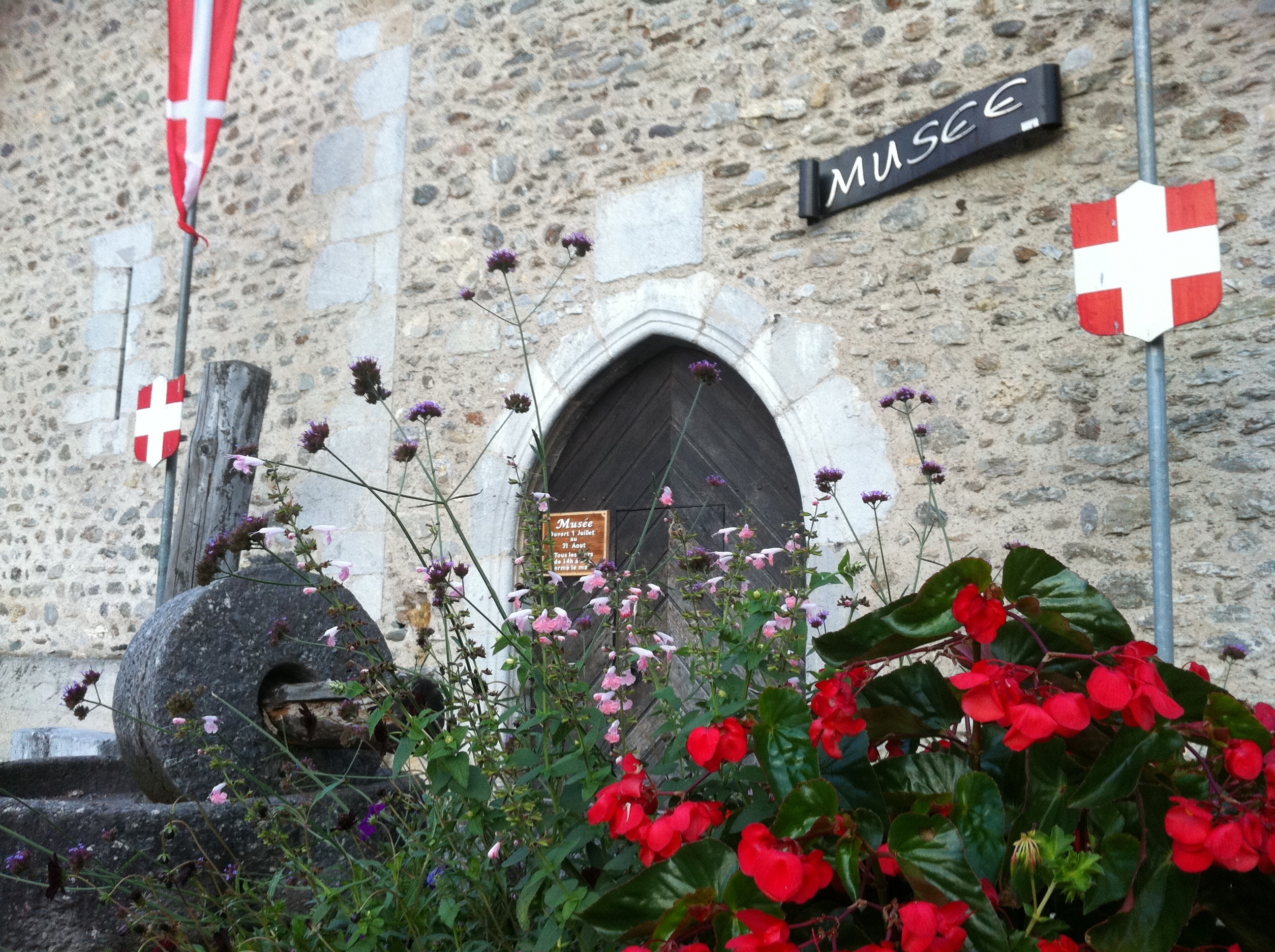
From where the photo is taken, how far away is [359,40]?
537 cm

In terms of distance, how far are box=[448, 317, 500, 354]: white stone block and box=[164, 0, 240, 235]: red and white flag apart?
1639 mm

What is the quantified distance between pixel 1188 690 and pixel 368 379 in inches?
47.7

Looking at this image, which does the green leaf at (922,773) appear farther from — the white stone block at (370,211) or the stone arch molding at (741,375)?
the white stone block at (370,211)

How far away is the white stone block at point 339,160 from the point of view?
5234 mm

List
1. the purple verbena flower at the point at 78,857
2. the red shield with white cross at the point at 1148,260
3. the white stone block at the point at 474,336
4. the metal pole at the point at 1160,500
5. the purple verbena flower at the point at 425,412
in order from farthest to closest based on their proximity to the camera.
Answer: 1. the white stone block at the point at 474,336
2. the red shield with white cross at the point at 1148,260
3. the metal pole at the point at 1160,500
4. the purple verbena flower at the point at 425,412
5. the purple verbena flower at the point at 78,857

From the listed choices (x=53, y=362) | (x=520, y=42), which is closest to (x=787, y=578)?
(x=520, y=42)

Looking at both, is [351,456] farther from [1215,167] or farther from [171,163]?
[1215,167]

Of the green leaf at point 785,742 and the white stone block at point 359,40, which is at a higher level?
the white stone block at point 359,40

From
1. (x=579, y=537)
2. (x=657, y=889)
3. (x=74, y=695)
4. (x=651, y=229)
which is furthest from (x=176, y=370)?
(x=657, y=889)

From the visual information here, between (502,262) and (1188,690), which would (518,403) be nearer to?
(502,262)

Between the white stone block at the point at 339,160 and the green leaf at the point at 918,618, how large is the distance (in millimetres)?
4799

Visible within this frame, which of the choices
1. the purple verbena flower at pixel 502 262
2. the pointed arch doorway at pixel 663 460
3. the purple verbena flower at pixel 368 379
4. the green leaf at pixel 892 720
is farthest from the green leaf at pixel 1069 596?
the pointed arch doorway at pixel 663 460

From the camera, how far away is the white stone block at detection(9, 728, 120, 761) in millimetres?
4824

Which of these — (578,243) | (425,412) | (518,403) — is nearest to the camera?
(425,412)
